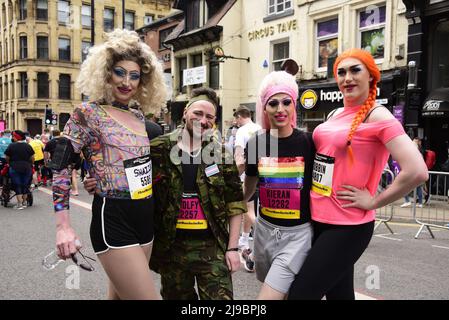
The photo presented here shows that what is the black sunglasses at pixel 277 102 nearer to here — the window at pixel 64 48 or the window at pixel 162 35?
the window at pixel 162 35

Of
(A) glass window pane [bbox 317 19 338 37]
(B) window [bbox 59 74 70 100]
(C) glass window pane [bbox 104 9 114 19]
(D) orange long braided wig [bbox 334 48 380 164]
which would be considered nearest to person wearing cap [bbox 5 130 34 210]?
(D) orange long braided wig [bbox 334 48 380 164]

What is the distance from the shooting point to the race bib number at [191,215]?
104 inches

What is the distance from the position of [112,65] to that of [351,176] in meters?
1.53

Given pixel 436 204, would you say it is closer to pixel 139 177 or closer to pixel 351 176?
pixel 351 176

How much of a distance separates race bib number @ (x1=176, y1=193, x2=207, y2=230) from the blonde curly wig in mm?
723

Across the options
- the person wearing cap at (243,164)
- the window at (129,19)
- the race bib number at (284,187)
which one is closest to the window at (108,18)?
the window at (129,19)

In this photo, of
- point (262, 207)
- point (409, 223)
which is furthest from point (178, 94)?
point (262, 207)

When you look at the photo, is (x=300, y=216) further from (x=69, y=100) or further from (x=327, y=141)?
(x=69, y=100)

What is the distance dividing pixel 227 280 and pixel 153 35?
28.8 m

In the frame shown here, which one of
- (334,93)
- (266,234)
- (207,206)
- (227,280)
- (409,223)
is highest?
(334,93)

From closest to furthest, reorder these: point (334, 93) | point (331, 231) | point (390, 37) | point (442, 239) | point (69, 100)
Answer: point (331, 231)
point (442, 239)
point (390, 37)
point (334, 93)
point (69, 100)

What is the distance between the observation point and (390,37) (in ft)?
46.7

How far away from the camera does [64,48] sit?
41875 millimetres

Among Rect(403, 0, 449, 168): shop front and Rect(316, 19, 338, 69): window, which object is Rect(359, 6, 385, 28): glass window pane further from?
Rect(403, 0, 449, 168): shop front
